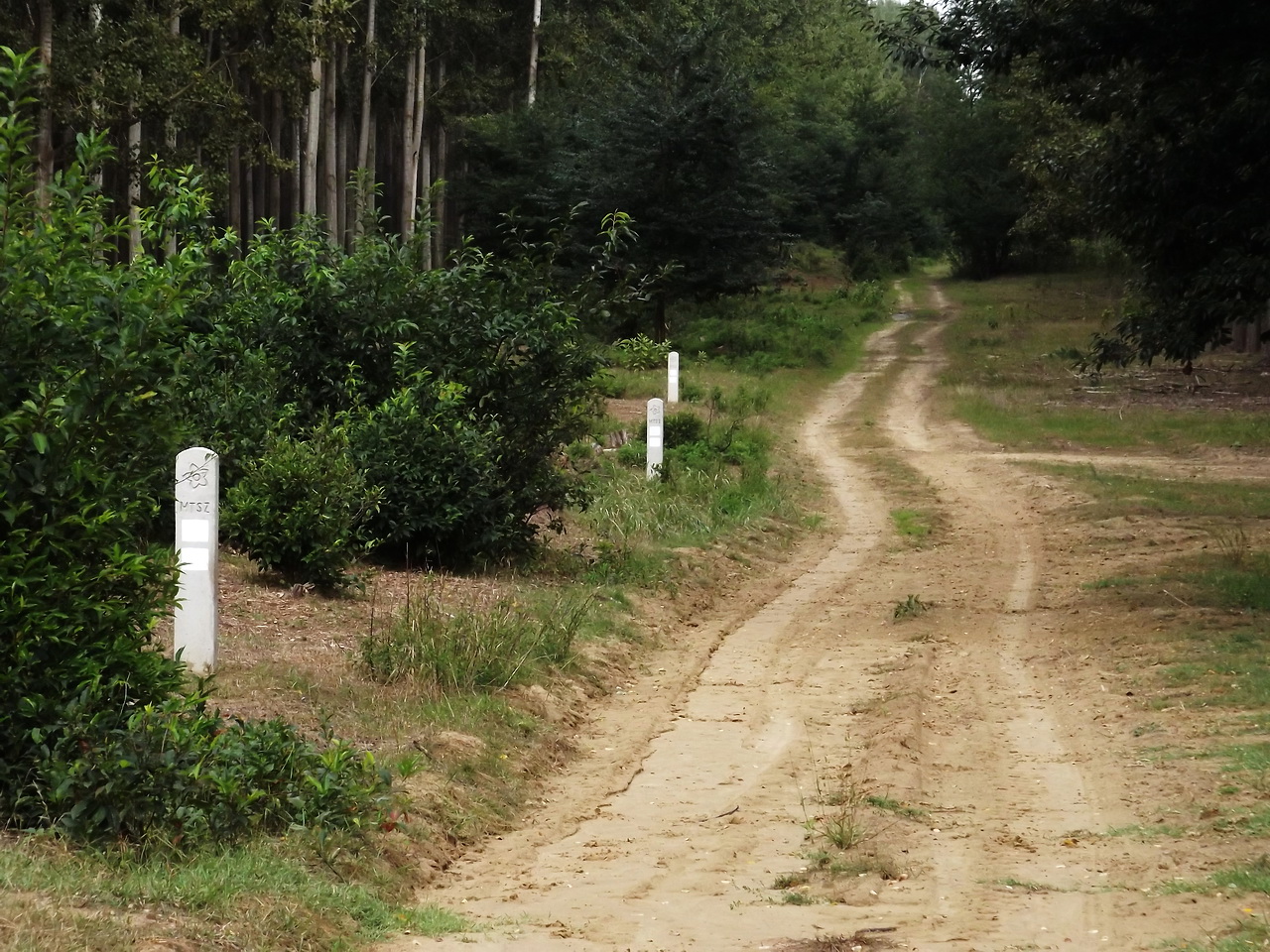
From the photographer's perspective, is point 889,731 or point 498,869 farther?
point 889,731

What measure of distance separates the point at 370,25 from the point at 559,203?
710cm

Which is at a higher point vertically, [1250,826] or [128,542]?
[128,542]

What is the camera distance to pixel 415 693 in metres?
8.40

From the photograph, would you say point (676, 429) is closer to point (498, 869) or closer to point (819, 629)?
point (819, 629)

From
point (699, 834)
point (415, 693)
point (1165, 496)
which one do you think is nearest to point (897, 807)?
point (699, 834)

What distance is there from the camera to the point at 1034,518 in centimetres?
1770

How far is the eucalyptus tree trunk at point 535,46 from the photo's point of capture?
49266 millimetres

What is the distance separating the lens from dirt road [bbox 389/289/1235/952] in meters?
5.51

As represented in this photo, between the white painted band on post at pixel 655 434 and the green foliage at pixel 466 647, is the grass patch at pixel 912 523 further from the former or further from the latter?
the green foliage at pixel 466 647

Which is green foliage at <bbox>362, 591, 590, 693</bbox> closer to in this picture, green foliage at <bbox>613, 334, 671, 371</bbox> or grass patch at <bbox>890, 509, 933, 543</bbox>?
grass patch at <bbox>890, 509, 933, 543</bbox>

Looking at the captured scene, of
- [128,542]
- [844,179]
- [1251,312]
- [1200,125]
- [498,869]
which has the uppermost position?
[844,179]

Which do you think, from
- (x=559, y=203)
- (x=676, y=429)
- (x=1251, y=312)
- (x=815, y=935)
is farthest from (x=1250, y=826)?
(x=559, y=203)

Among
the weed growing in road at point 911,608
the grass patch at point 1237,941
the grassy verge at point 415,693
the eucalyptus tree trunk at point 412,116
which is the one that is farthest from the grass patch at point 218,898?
the eucalyptus tree trunk at point 412,116

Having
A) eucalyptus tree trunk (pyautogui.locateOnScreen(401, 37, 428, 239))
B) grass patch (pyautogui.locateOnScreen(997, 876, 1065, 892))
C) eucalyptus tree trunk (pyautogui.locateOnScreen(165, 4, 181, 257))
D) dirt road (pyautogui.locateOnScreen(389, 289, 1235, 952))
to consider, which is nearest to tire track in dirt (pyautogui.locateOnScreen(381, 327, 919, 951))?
dirt road (pyautogui.locateOnScreen(389, 289, 1235, 952))
